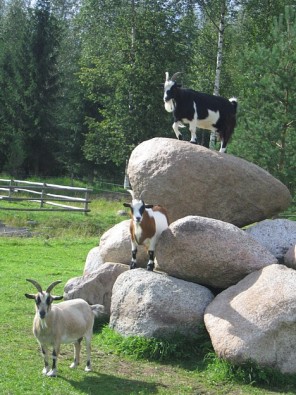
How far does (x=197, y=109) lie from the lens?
12.4 m

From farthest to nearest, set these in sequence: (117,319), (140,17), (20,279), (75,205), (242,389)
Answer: (140,17)
(75,205)
(20,279)
(117,319)
(242,389)

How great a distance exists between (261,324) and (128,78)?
79.3 ft

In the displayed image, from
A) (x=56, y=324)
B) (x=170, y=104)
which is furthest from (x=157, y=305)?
(x=170, y=104)

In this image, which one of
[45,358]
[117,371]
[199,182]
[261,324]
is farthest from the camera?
[199,182]

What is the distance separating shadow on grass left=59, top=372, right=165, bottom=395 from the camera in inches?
344

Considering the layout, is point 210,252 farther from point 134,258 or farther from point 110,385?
point 110,385

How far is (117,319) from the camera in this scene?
10.9 metres

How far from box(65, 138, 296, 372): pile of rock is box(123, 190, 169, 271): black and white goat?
17 centimetres

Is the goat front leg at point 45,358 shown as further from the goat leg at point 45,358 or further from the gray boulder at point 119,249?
the gray boulder at point 119,249

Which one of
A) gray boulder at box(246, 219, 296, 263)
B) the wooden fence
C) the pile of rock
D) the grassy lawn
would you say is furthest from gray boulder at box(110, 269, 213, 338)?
the wooden fence

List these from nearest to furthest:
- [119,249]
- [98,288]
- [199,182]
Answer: [98,288]
[199,182]
[119,249]

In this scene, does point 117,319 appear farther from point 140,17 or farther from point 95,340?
point 140,17

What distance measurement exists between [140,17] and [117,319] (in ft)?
80.9

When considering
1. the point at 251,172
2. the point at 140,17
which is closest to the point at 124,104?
the point at 140,17
